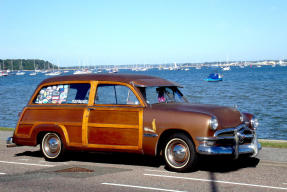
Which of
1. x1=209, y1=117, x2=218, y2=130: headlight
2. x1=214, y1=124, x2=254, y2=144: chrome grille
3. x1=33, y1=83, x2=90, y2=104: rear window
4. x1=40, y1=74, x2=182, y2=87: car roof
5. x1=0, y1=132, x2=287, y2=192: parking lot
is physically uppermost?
x1=40, y1=74, x2=182, y2=87: car roof

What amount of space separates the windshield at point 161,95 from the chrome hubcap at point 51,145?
7.44 ft

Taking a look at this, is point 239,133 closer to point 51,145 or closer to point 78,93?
point 78,93

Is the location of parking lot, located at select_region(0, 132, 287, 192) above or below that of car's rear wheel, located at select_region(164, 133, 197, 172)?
below

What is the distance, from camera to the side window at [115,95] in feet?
30.7

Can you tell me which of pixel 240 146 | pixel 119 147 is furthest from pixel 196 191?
pixel 119 147

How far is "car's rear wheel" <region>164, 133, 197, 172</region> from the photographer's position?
8.47 metres

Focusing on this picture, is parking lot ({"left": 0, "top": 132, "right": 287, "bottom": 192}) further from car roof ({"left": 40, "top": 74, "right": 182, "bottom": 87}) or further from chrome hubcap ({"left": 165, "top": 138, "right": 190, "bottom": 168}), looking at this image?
car roof ({"left": 40, "top": 74, "right": 182, "bottom": 87})

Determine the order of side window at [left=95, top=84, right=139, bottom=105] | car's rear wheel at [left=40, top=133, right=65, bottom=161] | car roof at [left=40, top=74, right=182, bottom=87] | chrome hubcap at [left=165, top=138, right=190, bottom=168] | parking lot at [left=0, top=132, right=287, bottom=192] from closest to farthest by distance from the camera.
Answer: parking lot at [left=0, top=132, right=287, bottom=192] < chrome hubcap at [left=165, top=138, right=190, bottom=168] < side window at [left=95, top=84, right=139, bottom=105] < car roof at [left=40, top=74, right=182, bottom=87] < car's rear wheel at [left=40, top=133, right=65, bottom=161]

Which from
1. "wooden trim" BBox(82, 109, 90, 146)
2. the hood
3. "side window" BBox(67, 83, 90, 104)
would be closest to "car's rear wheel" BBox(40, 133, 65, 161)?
"wooden trim" BBox(82, 109, 90, 146)

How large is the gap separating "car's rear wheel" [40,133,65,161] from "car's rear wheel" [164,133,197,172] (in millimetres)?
2563

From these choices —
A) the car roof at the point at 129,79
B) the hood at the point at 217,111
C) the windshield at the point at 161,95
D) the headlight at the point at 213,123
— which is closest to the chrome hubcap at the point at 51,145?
the car roof at the point at 129,79

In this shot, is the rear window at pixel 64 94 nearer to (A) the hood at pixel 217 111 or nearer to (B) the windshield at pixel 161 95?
(B) the windshield at pixel 161 95

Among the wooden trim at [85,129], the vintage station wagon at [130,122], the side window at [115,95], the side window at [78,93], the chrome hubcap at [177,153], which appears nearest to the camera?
the vintage station wagon at [130,122]

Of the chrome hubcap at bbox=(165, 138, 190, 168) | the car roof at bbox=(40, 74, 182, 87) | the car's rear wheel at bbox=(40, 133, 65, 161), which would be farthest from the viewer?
the car's rear wheel at bbox=(40, 133, 65, 161)
